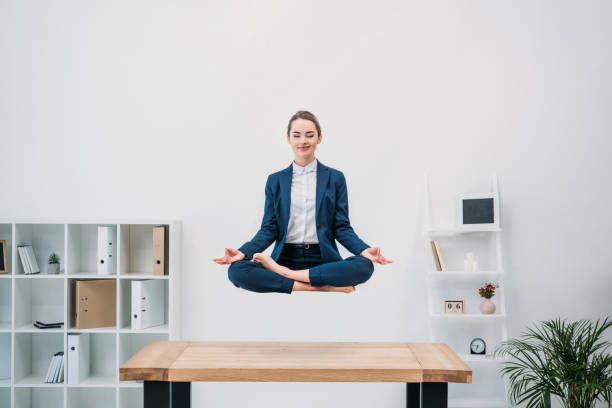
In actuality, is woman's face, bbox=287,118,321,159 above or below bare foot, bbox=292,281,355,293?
above

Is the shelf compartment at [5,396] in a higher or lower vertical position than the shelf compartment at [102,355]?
lower

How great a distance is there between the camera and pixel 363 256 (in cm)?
265

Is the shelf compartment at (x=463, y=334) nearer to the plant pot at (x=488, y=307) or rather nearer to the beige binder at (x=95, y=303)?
the plant pot at (x=488, y=307)

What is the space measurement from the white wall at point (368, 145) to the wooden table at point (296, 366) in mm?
1416

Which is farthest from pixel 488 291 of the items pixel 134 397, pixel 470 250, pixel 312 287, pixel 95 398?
pixel 95 398

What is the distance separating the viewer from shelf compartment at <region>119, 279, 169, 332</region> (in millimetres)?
4012

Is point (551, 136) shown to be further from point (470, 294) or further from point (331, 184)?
point (331, 184)

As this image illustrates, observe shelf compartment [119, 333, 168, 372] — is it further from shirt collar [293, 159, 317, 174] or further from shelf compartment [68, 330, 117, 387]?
shirt collar [293, 159, 317, 174]

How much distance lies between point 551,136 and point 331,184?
226cm

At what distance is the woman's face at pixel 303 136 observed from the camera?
2.76 metres

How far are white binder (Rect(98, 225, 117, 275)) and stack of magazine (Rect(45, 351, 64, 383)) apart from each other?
702 mm

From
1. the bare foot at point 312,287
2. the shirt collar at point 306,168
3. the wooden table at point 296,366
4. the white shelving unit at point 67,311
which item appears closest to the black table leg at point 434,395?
the wooden table at point 296,366

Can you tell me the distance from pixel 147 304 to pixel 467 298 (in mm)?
2342

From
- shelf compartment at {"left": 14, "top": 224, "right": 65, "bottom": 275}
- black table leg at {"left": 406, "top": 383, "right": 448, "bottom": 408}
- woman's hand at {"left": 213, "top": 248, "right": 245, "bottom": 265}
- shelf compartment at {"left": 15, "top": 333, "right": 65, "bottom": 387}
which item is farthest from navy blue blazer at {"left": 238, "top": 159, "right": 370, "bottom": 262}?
shelf compartment at {"left": 15, "top": 333, "right": 65, "bottom": 387}
